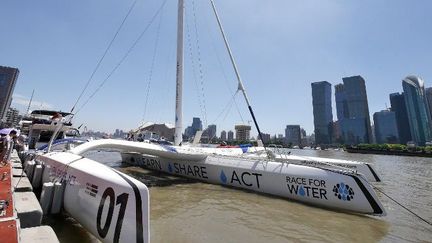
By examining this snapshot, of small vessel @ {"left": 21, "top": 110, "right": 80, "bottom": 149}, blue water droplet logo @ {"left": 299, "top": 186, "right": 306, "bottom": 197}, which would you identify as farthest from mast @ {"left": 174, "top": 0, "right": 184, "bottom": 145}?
blue water droplet logo @ {"left": 299, "top": 186, "right": 306, "bottom": 197}

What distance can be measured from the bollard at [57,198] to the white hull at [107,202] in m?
0.11

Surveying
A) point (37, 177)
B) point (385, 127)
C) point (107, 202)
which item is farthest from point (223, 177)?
point (385, 127)

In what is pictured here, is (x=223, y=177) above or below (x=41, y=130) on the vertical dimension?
below

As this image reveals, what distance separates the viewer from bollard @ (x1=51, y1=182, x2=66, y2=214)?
5258 millimetres

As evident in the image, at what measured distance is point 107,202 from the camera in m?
3.77

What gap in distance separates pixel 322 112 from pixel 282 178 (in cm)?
15925

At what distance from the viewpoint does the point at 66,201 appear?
518 centimetres

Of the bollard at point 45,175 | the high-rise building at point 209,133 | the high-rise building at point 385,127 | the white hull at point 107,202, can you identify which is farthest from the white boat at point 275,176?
the high-rise building at point 385,127

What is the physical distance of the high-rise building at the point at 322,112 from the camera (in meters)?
146

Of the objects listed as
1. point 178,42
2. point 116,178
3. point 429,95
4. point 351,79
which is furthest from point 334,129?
point 116,178

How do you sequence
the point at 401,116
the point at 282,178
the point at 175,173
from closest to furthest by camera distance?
the point at 282,178
the point at 175,173
the point at 401,116

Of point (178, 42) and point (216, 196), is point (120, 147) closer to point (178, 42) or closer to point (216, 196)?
point (216, 196)

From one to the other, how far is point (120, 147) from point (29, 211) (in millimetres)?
5635

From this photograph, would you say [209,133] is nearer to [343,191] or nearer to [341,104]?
[343,191]
